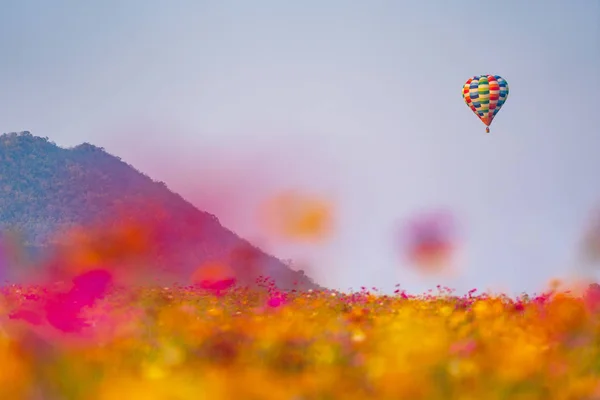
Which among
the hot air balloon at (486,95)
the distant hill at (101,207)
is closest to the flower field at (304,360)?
the hot air balloon at (486,95)

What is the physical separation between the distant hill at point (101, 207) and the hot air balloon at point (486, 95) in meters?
11.1

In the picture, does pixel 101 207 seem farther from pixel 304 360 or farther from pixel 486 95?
pixel 304 360

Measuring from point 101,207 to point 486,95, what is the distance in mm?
25924

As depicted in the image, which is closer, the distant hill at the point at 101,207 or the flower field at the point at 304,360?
the flower field at the point at 304,360

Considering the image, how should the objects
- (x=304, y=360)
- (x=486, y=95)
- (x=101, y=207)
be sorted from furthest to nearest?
1. (x=101, y=207)
2. (x=486, y=95)
3. (x=304, y=360)

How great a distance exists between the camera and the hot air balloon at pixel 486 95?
31.5m

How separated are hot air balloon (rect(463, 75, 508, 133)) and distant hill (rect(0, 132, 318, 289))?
11143 millimetres

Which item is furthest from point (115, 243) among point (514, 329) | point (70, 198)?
point (514, 329)

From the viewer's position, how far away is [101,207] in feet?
168

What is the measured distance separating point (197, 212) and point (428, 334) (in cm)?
4624

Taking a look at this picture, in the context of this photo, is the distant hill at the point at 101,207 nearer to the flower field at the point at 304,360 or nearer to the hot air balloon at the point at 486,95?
the hot air balloon at the point at 486,95

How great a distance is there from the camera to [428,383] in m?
4.06

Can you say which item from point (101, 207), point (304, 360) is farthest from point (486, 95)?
point (304, 360)

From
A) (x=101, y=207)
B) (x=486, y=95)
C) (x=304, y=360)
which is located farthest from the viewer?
(x=101, y=207)
